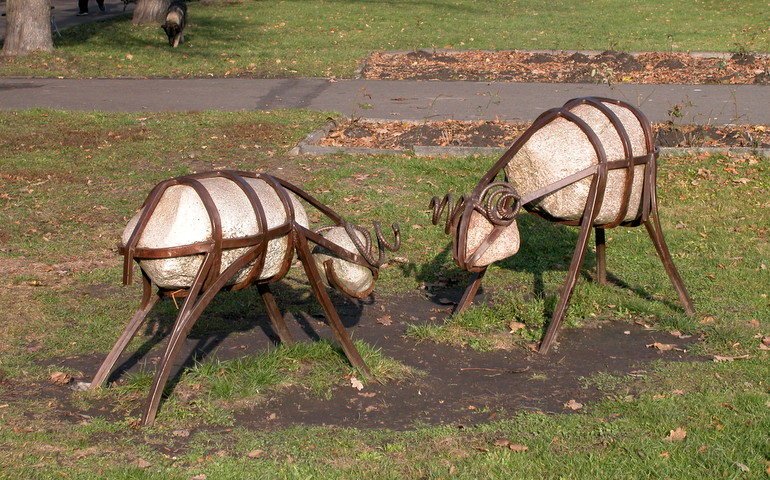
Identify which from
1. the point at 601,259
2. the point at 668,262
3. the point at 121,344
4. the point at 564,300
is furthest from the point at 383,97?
the point at 121,344

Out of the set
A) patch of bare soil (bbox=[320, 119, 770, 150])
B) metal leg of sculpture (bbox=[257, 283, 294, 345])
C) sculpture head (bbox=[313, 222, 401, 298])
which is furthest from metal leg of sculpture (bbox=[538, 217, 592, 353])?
patch of bare soil (bbox=[320, 119, 770, 150])

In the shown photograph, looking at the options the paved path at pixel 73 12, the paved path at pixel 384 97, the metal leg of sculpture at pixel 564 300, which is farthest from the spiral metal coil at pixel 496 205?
the paved path at pixel 73 12

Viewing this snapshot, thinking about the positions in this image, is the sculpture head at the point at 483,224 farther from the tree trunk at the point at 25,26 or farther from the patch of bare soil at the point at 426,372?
the tree trunk at the point at 25,26

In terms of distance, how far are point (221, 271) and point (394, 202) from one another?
4.80m

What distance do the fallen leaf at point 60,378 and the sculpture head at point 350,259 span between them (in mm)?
1540

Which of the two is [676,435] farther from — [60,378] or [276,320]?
[60,378]

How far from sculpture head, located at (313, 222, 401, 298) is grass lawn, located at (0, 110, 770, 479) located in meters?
0.44

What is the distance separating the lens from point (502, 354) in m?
6.37

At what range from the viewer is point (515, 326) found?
678 cm

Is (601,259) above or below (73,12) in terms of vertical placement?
above

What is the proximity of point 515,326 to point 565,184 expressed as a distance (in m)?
1.14

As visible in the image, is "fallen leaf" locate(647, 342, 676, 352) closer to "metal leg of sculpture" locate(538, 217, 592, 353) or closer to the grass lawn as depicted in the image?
the grass lawn

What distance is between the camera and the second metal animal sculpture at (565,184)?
6.09m

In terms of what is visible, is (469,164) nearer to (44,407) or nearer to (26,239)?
(26,239)
